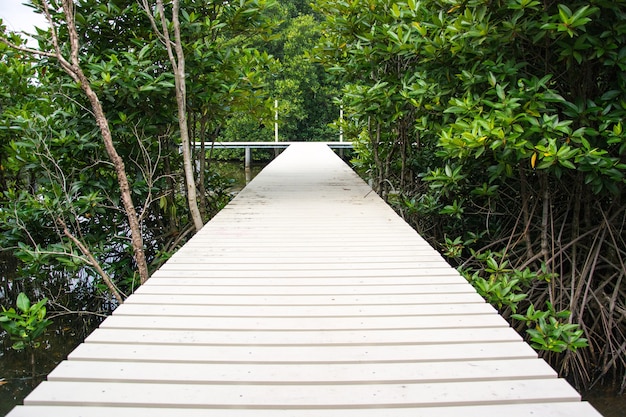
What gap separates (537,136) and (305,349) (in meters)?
1.94

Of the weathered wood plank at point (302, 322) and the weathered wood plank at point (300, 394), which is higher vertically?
the weathered wood plank at point (300, 394)

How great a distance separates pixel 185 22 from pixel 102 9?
2.09 feet

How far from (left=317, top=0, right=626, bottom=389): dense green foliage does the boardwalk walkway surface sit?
674mm

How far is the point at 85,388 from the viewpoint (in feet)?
4.46

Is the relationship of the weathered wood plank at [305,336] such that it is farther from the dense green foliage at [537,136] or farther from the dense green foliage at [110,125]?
the dense green foliage at [110,125]

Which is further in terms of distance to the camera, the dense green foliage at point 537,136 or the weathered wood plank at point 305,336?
the dense green foliage at point 537,136

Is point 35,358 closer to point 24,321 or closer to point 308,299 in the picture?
point 24,321

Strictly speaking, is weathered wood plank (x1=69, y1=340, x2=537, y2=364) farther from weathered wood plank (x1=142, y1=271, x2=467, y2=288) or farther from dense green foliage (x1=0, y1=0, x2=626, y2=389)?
dense green foliage (x1=0, y1=0, x2=626, y2=389)

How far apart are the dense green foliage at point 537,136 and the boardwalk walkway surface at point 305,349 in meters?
0.67

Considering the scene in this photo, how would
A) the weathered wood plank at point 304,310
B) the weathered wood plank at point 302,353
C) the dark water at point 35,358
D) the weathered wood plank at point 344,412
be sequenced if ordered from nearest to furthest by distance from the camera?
1. the weathered wood plank at point 344,412
2. the weathered wood plank at point 302,353
3. the weathered wood plank at point 304,310
4. the dark water at point 35,358

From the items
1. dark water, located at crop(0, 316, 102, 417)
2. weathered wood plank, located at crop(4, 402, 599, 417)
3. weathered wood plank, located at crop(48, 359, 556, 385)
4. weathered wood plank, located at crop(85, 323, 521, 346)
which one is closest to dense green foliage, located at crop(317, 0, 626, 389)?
weathered wood plank, located at crop(85, 323, 521, 346)

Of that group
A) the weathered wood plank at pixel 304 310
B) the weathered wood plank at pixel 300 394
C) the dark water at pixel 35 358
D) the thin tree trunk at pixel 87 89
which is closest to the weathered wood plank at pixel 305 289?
the weathered wood plank at pixel 304 310

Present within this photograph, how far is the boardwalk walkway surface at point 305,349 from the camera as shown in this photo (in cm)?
129

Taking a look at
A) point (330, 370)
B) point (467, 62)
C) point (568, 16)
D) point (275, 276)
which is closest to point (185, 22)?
point (467, 62)
